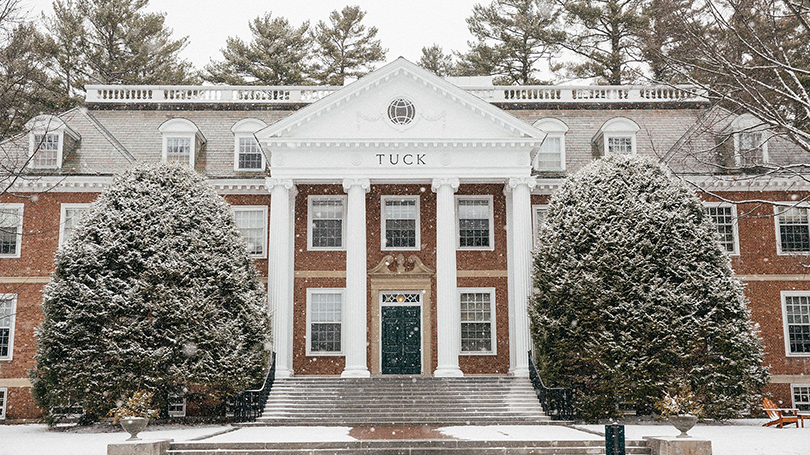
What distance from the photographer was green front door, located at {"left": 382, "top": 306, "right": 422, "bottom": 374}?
1003 inches

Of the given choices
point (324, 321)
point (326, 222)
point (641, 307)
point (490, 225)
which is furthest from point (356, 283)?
point (641, 307)

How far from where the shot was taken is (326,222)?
26266 millimetres

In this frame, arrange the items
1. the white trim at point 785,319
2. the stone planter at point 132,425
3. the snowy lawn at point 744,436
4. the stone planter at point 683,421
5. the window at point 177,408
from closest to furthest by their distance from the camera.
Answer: the snowy lawn at point 744,436
the stone planter at point 132,425
the stone planter at point 683,421
the window at point 177,408
the white trim at point 785,319

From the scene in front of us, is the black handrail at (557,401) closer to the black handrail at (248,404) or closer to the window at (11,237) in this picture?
the black handrail at (248,404)

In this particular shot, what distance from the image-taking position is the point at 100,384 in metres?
19.3

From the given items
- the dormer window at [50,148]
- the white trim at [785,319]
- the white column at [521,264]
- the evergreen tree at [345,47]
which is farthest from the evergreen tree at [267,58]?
the white trim at [785,319]

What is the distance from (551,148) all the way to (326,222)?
27.0ft

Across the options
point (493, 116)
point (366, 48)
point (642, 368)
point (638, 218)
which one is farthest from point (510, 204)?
point (366, 48)

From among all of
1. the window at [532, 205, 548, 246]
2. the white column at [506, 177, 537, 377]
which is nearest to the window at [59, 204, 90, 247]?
the white column at [506, 177, 537, 377]

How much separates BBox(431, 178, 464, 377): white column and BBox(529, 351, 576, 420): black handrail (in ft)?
8.80

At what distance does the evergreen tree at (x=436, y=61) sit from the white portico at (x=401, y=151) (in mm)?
20794

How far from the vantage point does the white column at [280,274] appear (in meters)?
23.2

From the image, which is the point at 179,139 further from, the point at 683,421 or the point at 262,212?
the point at 683,421

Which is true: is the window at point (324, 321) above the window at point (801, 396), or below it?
above
